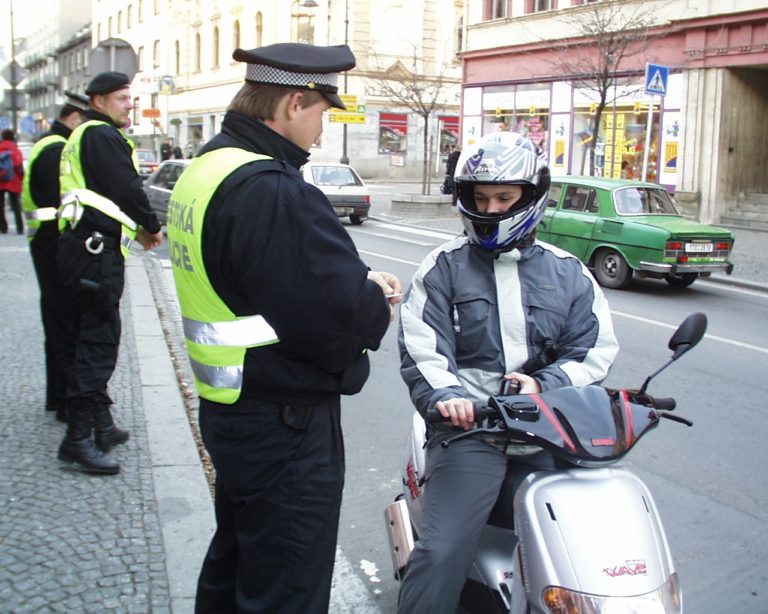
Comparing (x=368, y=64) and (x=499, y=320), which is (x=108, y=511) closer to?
(x=499, y=320)

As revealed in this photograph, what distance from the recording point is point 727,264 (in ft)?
41.1

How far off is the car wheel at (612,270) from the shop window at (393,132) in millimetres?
32989

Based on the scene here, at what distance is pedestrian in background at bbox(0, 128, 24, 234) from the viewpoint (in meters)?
17.7

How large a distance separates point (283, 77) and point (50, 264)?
315 cm

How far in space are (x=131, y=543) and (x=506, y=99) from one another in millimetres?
27859

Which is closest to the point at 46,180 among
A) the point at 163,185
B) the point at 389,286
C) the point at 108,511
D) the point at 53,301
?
the point at 53,301

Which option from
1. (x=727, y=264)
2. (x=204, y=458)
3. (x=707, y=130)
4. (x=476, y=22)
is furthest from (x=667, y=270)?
(x=476, y=22)

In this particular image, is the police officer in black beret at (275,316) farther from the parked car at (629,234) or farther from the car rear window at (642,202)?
the car rear window at (642,202)

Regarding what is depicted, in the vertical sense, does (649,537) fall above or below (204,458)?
above

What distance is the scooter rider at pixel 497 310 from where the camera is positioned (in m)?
2.83

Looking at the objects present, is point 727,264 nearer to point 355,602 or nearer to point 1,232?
point 355,602

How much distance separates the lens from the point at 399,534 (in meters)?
3.23

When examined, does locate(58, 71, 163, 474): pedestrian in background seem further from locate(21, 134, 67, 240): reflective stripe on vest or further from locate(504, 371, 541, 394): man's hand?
locate(504, 371, 541, 394): man's hand

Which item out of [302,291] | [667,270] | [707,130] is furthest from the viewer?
[707,130]
